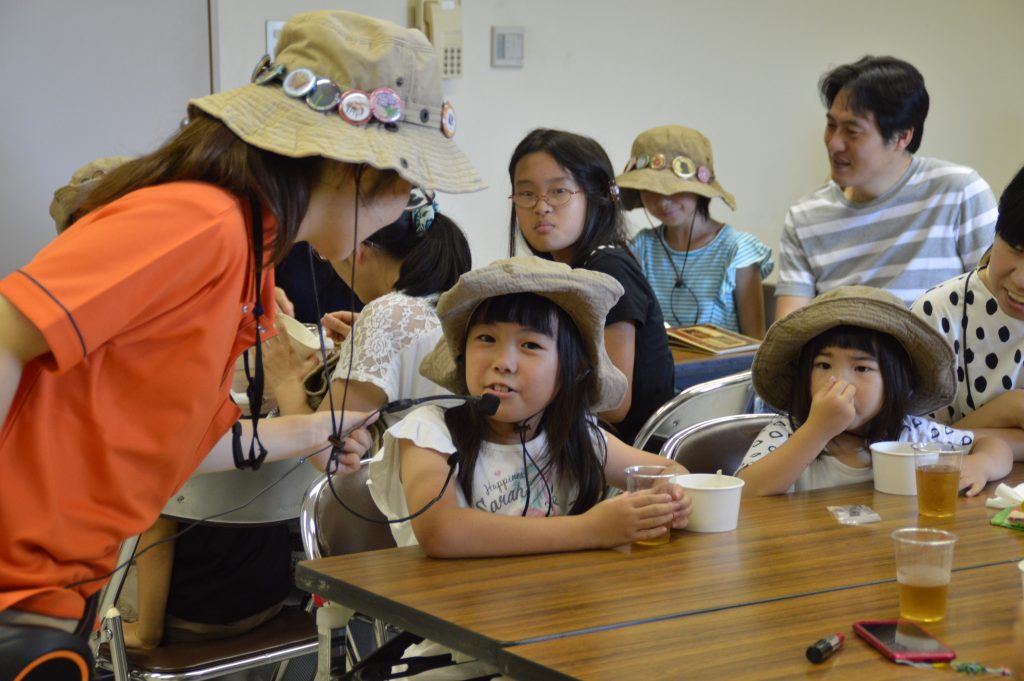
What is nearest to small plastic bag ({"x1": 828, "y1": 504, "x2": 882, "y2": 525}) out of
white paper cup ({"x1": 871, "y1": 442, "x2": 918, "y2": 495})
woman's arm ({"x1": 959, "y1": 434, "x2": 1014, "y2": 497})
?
white paper cup ({"x1": 871, "y1": 442, "x2": 918, "y2": 495})

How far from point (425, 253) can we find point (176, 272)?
55.1 inches

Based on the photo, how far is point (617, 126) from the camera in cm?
554

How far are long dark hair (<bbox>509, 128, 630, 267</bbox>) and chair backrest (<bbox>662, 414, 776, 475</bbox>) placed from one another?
2.26 feet

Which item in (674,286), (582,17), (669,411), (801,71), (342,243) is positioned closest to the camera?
(342,243)

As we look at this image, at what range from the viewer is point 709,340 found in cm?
380

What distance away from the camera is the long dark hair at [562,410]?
205 centimetres

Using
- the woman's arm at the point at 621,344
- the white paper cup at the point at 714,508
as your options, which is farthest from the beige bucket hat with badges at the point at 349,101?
the woman's arm at the point at 621,344

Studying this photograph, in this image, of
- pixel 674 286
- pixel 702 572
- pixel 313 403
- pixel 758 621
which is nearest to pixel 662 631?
pixel 758 621

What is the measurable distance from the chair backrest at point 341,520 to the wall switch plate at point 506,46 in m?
3.45

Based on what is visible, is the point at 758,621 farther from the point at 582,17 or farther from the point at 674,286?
the point at 582,17

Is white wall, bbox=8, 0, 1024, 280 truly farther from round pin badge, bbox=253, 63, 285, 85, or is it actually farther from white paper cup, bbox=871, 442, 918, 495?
round pin badge, bbox=253, 63, 285, 85

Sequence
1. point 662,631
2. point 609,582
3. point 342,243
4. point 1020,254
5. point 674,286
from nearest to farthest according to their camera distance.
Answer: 1. point 662,631
2. point 342,243
3. point 609,582
4. point 1020,254
5. point 674,286

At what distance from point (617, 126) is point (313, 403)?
3.31 m

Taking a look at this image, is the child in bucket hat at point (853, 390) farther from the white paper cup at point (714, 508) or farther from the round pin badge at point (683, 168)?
the round pin badge at point (683, 168)
